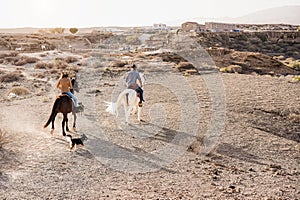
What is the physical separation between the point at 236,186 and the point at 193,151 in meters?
2.43

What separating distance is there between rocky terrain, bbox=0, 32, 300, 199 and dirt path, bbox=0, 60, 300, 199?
0.08 ft

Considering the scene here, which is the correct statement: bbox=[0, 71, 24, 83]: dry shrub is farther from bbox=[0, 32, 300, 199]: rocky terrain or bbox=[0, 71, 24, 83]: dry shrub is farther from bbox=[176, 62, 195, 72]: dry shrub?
bbox=[176, 62, 195, 72]: dry shrub

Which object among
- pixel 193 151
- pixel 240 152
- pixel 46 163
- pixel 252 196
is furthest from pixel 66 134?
pixel 252 196

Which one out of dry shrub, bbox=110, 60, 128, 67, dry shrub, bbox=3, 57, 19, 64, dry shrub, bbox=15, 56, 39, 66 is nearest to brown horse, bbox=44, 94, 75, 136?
dry shrub, bbox=110, 60, 128, 67

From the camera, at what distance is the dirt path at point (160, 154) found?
7395 millimetres

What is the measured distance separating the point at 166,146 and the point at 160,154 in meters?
0.70

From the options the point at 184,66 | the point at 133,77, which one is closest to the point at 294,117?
the point at 133,77

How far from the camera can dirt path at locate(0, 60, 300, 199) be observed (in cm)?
739

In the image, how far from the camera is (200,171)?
851 centimetres

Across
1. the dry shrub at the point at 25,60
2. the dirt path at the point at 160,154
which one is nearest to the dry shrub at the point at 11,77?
the dry shrub at the point at 25,60

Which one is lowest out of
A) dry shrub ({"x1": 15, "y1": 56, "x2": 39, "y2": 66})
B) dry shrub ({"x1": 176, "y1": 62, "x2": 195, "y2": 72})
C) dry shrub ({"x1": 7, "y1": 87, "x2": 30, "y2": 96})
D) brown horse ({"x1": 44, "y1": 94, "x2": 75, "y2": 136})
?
dry shrub ({"x1": 7, "y1": 87, "x2": 30, "y2": 96})

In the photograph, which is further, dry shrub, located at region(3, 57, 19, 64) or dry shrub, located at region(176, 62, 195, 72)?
dry shrub, located at region(3, 57, 19, 64)

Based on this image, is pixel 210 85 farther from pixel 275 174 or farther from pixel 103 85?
pixel 275 174

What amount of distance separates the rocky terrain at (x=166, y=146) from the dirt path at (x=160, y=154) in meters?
0.02
